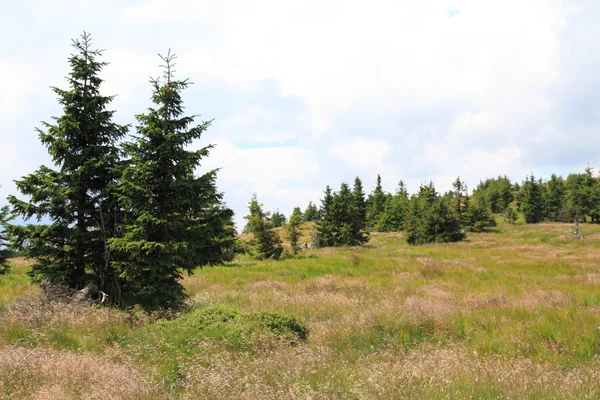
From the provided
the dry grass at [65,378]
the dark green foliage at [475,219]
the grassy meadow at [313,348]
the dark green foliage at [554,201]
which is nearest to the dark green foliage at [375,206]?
the dark green foliage at [475,219]

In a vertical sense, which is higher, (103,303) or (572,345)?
(103,303)

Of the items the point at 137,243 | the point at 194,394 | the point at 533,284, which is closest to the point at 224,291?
the point at 137,243

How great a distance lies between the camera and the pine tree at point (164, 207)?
29.4ft

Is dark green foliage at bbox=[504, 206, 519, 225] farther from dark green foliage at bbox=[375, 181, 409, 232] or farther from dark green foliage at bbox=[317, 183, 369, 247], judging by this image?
dark green foliage at bbox=[317, 183, 369, 247]

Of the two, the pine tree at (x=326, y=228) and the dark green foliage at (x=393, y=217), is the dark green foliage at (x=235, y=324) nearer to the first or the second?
the pine tree at (x=326, y=228)

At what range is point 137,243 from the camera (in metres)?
8.56

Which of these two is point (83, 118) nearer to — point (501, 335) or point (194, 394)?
point (194, 394)

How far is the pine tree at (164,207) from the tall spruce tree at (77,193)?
71 centimetres

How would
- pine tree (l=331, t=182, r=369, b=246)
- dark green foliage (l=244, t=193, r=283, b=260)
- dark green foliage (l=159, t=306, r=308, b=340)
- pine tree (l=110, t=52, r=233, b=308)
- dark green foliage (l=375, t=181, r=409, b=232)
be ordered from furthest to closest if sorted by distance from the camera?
dark green foliage (l=375, t=181, r=409, b=232), pine tree (l=331, t=182, r=369, b=246), dark green foliage (l=244, t=193, r=283, b=260), pine tree (l=110, t=52, r=233, b=308), dark green foliage (l=159, t=306, r=308, b=340)

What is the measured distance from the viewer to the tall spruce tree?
29.6 ft

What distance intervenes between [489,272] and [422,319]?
1337 cm

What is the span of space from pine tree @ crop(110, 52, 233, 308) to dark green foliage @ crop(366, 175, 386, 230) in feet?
252

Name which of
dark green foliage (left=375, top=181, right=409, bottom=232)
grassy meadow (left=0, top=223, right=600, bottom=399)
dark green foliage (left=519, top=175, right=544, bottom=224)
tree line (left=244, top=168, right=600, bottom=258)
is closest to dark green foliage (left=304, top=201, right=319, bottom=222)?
tree line (left=244, top=168, right=600, bottom=258)

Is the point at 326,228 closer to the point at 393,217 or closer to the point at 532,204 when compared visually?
the point at 393,217
